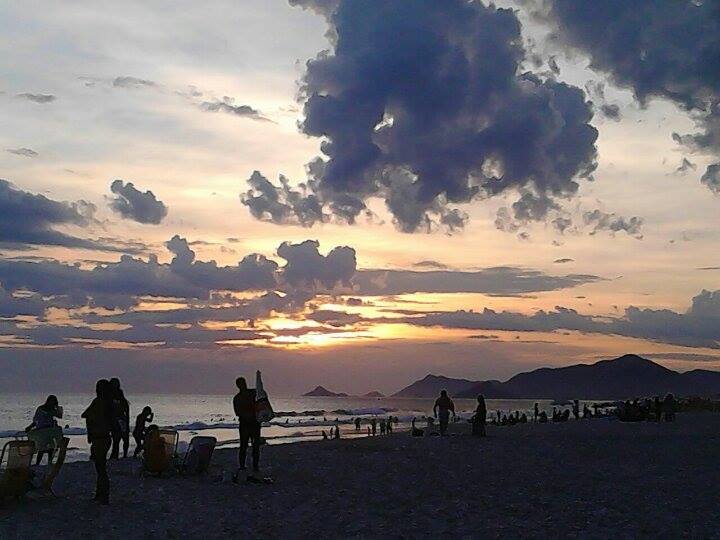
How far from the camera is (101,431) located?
41.5 feet

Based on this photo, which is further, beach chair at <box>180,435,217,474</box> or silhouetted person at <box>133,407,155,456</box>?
silhouetted person at <box>133,407,155,456</box>

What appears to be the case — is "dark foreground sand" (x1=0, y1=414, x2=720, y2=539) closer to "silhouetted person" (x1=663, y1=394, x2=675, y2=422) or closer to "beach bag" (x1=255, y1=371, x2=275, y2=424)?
"beach bag" (x1=255, y1=371, x2=275, y2=424)

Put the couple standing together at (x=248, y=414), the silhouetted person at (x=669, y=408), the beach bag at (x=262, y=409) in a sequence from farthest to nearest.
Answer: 1. the silhouetted person at (x=669, y=408)
2. the beach bag at (x=262, y=409)
3. the couple standing together at (x=248, y=414)

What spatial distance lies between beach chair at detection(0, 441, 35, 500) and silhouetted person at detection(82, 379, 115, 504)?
2.93ft

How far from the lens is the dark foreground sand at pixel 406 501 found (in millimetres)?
10562

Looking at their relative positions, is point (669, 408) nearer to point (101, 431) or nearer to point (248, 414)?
point (248, 414)

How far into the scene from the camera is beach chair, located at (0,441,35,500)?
12.1 m

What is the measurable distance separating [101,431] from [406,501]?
4.96m

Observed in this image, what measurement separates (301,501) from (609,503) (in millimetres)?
4874

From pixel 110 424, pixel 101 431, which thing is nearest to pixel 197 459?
pixel 110 424

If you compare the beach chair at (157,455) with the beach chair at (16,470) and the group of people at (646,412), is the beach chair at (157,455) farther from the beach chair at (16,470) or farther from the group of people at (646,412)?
the group of people at (646,412)

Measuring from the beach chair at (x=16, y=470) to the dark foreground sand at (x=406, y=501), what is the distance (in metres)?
0.26

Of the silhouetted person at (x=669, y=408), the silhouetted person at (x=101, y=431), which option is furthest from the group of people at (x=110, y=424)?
the silhouetted person at (x=669, y=408)

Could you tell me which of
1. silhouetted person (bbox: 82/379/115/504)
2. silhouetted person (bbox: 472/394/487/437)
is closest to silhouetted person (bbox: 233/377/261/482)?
silhouetted person (bbox: 82/379/115/504)
